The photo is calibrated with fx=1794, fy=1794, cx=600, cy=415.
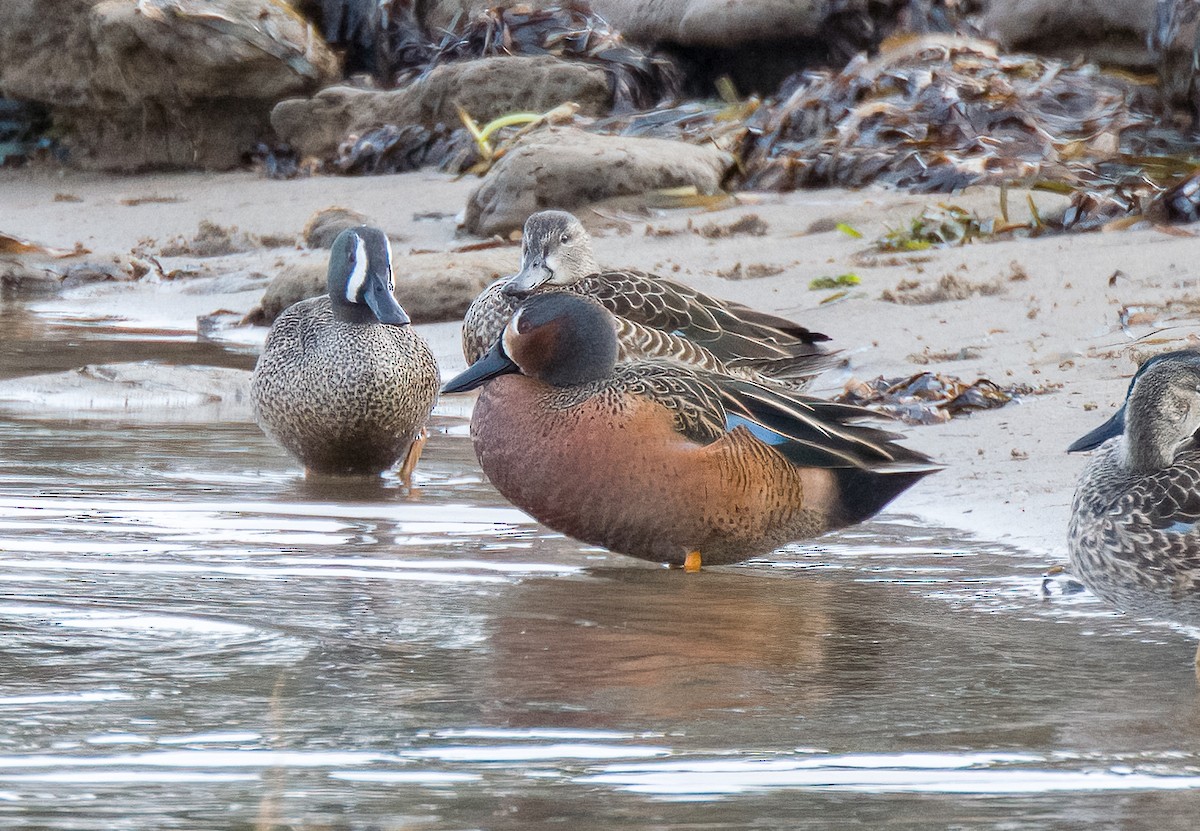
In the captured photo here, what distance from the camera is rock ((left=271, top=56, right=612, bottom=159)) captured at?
15438 millimetres

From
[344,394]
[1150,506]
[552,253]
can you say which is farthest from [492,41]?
[1150,506]

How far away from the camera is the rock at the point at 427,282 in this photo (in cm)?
904

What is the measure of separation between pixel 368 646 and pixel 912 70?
10.1 meters

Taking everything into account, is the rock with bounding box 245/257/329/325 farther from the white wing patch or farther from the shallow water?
the shallow water

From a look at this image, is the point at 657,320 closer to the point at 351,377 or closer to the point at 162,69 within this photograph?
the point at 351,377

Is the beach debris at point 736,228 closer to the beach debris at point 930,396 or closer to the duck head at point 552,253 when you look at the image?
the duck head at point 552,253

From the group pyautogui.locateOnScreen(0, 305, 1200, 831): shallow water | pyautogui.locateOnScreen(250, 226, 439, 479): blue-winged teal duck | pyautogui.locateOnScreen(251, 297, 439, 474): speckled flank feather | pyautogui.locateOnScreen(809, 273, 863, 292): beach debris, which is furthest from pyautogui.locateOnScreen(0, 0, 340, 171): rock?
pyautogui.locateOnScreen(0, 305, 1200, 831): shallow water

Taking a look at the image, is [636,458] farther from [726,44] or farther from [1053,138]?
[726,44]

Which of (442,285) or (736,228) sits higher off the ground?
(736,228)

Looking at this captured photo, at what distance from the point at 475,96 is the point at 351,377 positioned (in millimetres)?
9642

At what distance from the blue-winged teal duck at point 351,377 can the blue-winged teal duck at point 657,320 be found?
332mm

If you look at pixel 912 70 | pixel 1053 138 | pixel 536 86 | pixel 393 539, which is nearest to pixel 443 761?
pixel 393 539

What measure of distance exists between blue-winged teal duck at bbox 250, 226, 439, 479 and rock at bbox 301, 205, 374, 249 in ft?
17.1

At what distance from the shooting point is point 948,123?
1191 centimetres
